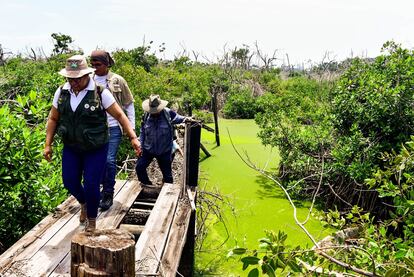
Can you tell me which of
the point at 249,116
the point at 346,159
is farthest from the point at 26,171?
the point at 249,116

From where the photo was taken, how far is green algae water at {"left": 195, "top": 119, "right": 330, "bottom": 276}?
459 centimetres

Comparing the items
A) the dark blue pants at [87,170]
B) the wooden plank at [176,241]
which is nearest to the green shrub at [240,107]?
the wooden plank at [176,241]

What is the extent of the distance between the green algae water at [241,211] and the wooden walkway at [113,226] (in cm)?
45

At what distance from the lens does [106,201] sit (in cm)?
324

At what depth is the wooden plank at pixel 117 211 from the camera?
7.66ft

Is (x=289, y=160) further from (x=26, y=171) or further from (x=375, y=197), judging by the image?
(x=26, y=171)

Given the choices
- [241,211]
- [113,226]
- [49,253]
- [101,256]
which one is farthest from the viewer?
[241,211]

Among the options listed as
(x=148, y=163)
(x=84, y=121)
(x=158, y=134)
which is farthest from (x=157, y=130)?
(x=84, y=121)

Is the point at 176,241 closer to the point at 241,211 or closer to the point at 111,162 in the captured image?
the point at 111,162

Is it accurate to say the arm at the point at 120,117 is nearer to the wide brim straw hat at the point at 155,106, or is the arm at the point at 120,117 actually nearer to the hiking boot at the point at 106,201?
the hiking boot at the point at 106,201

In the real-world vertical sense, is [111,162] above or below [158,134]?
below

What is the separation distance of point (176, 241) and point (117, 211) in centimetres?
63

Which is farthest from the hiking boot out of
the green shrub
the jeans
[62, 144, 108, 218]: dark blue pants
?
the green shrub

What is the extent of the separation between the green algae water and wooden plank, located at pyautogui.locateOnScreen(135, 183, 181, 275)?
48 cm
